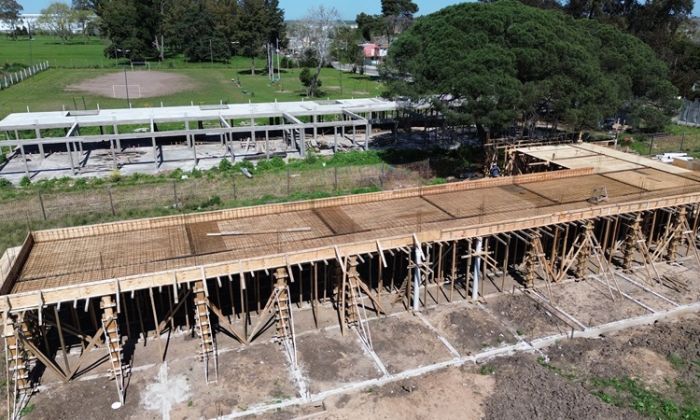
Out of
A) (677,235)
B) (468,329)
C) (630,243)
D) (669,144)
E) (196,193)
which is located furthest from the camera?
(669,144)

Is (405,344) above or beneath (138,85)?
beneath

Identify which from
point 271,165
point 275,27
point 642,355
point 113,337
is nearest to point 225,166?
point 271,165

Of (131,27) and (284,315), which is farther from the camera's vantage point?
(131,27)

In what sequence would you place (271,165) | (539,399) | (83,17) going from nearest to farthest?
1. (539,399)
2. (271,165)
3. (83,17)

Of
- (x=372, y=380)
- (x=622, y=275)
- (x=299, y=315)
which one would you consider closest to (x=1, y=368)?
(x=299, y=315)

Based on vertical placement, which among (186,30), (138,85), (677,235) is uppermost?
(186,30)

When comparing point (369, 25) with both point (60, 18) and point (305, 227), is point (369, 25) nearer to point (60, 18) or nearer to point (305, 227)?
point (60, 18)

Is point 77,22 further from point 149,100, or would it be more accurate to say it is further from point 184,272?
point 184,272

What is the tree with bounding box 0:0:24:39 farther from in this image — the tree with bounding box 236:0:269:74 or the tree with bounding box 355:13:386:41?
the tree with bounding box 355:13:386:41
